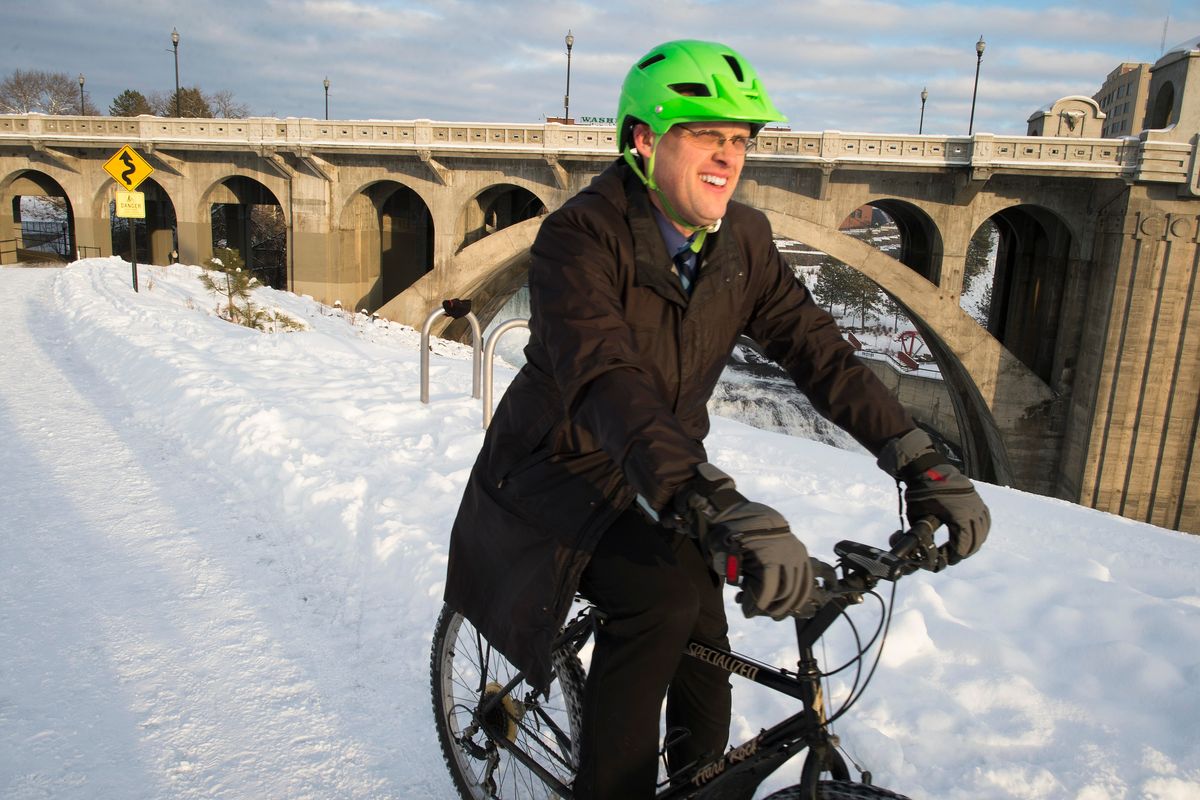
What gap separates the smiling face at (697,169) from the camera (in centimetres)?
188

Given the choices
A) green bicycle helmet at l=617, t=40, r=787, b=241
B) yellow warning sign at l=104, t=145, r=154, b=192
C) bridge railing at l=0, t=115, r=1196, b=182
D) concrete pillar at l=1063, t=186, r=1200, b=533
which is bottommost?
concrete pillar at l=1063, t=186, r=1200, b=533

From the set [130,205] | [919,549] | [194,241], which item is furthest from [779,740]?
[194,241]

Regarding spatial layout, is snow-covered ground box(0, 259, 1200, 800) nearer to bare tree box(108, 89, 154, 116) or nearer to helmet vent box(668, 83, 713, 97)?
helmet vent box(668, 83, 713, 97)

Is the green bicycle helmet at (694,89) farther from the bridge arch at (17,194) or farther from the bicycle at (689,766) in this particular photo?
the bridge arch at (17,194)

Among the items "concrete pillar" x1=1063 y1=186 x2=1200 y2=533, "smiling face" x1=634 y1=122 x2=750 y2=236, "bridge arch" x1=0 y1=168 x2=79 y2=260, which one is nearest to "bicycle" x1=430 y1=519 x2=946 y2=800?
"smiling face" x1=634 y1=122 x2=750 y2=236

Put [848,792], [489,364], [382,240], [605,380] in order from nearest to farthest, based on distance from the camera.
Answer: [848,792]
[605,380]
[489,364]
[382,240]

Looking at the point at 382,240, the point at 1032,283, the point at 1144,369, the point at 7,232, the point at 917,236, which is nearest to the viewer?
the point at 1144,369

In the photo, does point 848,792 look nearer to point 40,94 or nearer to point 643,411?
point 643,411

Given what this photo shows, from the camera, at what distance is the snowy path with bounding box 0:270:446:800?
262cm

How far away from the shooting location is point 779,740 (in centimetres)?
170

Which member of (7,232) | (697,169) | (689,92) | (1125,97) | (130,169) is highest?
(1125,97)

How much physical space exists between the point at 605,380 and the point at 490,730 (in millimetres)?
1397

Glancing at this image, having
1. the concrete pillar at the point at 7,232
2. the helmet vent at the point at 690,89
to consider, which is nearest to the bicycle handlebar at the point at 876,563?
the helmet vent at the point at 690,89

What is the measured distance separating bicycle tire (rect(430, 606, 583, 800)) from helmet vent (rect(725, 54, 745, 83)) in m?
1.78
